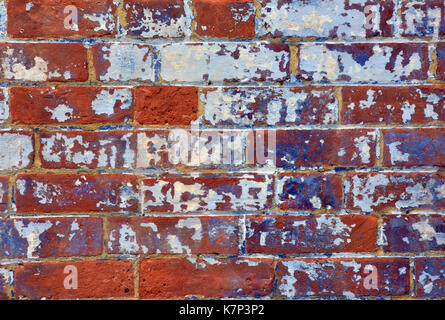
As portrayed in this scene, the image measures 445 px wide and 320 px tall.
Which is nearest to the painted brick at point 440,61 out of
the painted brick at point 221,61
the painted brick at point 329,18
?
the painted brick at point 329,18

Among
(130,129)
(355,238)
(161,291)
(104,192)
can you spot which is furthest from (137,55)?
(355,238)

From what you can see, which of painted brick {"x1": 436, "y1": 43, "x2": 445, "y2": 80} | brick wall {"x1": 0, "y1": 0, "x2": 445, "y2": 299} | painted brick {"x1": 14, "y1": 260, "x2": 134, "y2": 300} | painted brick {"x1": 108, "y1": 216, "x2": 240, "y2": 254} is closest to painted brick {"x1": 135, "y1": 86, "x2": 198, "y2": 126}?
brick wall {"x1": 0, "y1": 0, "x2": 445, "y2": 299}

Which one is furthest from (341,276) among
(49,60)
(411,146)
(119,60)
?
(49,60)

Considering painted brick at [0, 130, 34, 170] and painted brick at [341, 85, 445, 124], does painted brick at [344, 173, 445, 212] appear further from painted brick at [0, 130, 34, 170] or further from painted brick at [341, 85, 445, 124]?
painted brick at [0, 130, 34, 170]

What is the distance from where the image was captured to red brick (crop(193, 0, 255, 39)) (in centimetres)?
73

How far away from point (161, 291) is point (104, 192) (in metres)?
0.26

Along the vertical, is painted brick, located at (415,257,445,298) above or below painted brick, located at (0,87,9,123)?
below

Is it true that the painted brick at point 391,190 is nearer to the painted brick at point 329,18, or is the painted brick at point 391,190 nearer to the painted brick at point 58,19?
the painted brick at point 329,18

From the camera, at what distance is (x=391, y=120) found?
0.74 metres

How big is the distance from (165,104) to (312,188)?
0.38 meters

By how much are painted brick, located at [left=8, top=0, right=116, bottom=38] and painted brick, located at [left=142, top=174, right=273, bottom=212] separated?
361mm

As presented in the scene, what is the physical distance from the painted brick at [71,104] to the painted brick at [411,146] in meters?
0.59

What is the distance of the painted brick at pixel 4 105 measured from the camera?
73 cm

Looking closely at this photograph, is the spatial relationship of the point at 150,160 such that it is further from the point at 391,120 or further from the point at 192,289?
the point at 391,120
